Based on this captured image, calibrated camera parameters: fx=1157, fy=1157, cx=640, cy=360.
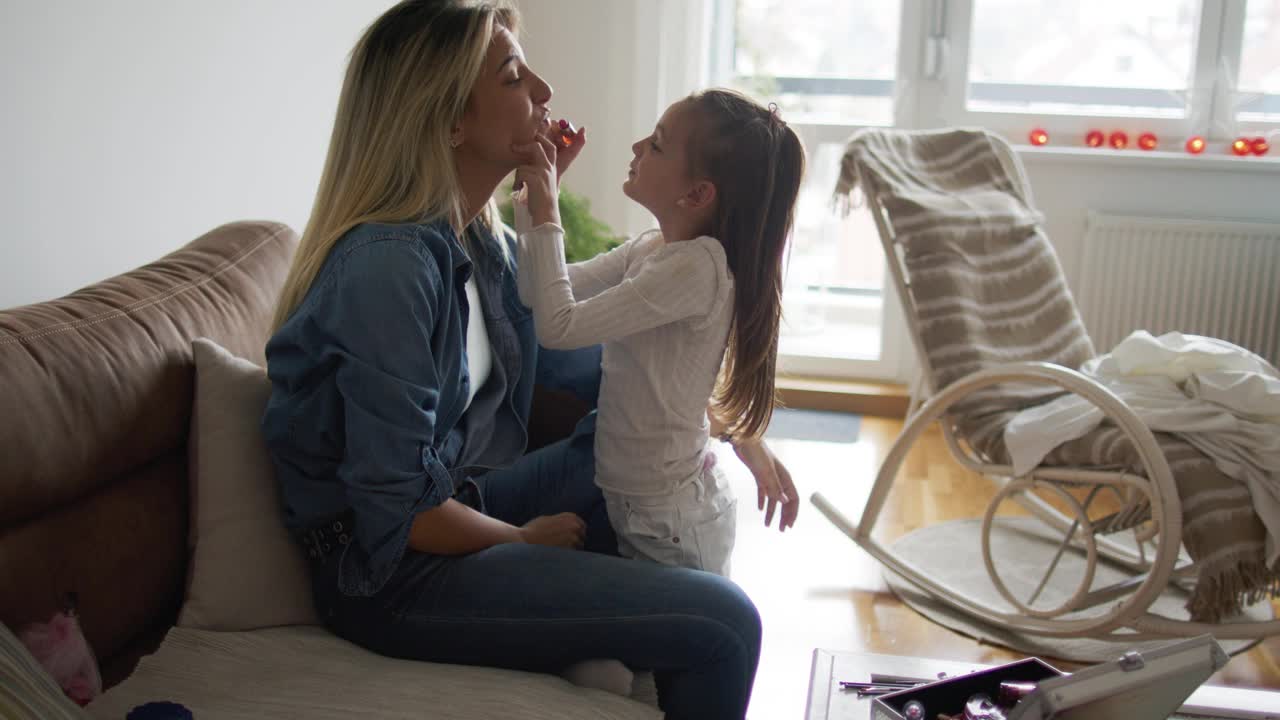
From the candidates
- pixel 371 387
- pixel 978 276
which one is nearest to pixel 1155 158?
pixel 978 276

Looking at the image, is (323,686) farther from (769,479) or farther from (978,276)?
(978,276)

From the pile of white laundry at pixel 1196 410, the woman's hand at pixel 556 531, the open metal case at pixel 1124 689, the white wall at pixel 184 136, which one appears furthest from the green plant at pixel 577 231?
the open metal case at pixel 1124 689

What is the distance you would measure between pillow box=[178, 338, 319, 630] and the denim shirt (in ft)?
0.10

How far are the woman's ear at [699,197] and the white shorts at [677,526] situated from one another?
→ 15.3 inches

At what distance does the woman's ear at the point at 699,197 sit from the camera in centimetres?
166

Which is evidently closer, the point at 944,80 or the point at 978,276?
the point at 978,276


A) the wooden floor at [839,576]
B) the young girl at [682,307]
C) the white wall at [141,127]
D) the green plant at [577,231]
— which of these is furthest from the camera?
the green plant at [577,231]

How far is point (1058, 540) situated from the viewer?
3.00 metres

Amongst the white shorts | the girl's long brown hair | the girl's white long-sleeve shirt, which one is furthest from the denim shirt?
the girl's long brown hair

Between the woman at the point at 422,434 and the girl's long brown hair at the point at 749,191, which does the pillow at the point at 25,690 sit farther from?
the girl's long brown hair at the point at 749,191

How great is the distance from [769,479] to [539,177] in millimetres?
585

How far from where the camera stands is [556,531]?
151 cm

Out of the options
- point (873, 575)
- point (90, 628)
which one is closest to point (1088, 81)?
point (873, 575)

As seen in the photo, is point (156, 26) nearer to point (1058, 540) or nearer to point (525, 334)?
point (525, 334)
